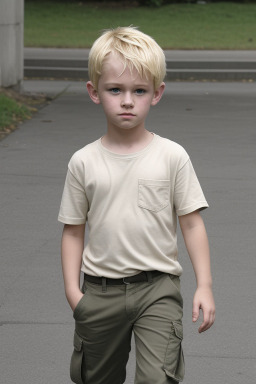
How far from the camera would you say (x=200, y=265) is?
3.34 m

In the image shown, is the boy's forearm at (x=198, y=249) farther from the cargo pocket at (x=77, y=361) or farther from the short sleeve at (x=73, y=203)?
the cargo pocket at (x=77, y=361)

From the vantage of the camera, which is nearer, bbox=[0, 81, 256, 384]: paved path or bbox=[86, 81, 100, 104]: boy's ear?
bbox=[86, 81, 100, 104]: boy's ear

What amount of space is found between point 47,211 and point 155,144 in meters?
4.88

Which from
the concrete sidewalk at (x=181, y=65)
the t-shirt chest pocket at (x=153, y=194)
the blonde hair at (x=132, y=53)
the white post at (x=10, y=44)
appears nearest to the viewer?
the blonde hair at (x=132, y=53)

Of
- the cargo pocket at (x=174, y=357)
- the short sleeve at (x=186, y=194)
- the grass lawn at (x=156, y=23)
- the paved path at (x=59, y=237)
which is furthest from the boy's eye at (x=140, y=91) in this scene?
the grass lawn at (x=156, y=23)

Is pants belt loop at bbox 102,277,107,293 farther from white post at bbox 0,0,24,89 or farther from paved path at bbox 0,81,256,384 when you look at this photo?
white post at bbox 0,0,24,89

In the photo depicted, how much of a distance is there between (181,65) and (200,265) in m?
18.3

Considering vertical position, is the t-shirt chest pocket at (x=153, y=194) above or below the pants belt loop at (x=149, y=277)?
above

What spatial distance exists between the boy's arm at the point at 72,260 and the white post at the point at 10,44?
1199 centimetres

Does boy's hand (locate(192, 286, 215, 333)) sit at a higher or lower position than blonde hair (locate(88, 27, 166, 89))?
lower

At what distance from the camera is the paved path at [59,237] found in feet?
16.3

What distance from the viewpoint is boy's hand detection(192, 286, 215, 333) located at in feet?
10.7

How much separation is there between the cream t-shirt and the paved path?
1.48 metres

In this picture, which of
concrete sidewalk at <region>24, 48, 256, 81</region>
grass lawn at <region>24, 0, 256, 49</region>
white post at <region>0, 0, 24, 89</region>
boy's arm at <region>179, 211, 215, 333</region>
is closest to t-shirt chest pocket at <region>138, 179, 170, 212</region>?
boy's arm at <region>179, 211, 215, 333</region>
